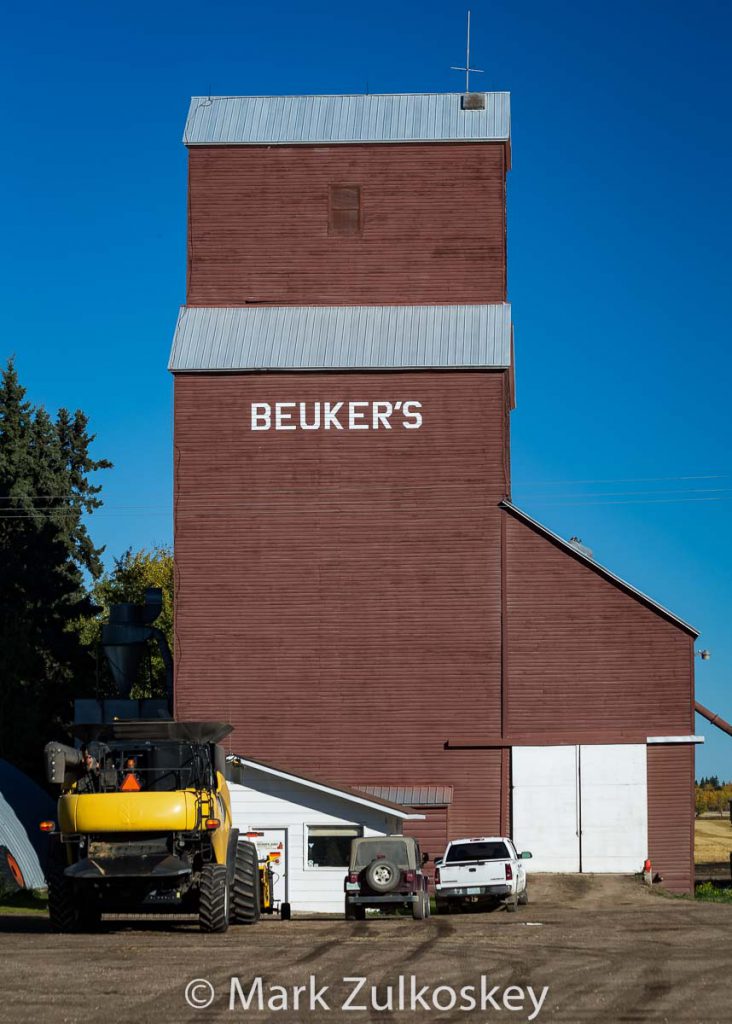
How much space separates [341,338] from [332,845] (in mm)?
15579

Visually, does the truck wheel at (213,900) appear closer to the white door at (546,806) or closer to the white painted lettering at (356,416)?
the white door at (546,806)

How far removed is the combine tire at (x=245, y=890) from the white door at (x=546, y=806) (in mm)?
19410

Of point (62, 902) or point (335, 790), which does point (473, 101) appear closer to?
Answer: point (335, 790)

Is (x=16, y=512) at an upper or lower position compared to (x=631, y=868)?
upper

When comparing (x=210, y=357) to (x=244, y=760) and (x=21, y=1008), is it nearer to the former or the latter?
(x=244, y=760)

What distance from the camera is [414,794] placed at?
4544 centimetres

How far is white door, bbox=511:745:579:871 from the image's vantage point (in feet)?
148

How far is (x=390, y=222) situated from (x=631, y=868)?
21.0 meters

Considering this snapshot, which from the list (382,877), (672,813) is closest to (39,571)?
(672,813)

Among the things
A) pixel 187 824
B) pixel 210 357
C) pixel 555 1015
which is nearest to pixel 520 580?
pixel 210 357

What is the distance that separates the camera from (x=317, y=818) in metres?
42.1

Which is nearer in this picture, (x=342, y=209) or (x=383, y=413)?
(x=383, y=413)

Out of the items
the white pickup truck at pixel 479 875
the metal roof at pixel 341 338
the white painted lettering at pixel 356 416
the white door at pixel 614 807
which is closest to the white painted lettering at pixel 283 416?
the metal roof at pixel 341 338

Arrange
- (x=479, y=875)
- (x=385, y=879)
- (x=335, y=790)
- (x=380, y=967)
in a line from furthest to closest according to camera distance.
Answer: (x=335, y=790)
(x=479, y=875)
(x=385, y=879)
(x=380, y=967)
